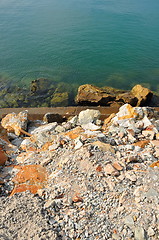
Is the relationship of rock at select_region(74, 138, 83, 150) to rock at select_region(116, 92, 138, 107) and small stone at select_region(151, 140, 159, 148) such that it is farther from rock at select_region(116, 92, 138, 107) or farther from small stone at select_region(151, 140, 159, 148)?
rock at select_region(116, 92, 138, 107)

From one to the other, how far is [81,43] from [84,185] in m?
20.1

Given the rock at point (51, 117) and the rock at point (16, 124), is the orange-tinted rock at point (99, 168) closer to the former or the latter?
the rock at point (16, 124)

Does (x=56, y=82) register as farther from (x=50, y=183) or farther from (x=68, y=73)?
(x=50, y=183)

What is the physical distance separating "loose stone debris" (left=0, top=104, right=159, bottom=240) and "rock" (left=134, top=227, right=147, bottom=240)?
0.02 metres

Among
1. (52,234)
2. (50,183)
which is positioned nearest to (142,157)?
(50,183)

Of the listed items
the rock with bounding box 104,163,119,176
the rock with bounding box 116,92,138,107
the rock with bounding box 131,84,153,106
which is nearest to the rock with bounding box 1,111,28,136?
the rock with bounding box 104,163,119,176

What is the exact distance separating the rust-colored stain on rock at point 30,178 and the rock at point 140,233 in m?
2.69

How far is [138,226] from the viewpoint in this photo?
14.1 feet

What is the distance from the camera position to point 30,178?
595 centimetres

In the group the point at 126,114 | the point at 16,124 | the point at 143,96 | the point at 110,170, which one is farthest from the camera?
the point at 143,96

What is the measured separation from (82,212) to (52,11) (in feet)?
107

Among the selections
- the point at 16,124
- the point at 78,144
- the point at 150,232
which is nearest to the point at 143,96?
the point at 78,144

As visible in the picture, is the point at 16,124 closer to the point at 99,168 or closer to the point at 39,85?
the point at 99,168

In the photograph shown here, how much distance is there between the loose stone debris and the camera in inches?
170
